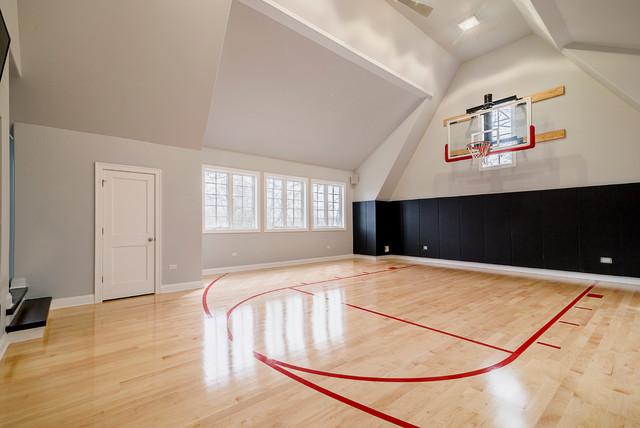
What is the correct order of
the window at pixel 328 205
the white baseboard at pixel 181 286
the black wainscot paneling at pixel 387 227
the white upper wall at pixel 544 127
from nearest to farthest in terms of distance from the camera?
the white baseboard at pixel 181 286 → the white upper wall at pixel 544 127 → the window at pixel 328 205 → the black wainscot paneling at pixel 387 227

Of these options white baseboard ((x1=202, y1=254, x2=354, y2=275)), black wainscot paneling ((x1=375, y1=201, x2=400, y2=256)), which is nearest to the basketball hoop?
black wainscot paneling ((x1=375, y1=201, x2=400, y2=256))

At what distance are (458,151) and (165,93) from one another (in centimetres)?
661

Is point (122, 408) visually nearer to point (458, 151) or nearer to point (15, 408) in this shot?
point (15, 408)

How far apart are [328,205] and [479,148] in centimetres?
433

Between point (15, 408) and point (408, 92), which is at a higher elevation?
point (408, 92)

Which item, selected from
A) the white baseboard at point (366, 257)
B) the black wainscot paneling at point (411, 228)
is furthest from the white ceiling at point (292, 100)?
the white baseboard at point (366, 257)

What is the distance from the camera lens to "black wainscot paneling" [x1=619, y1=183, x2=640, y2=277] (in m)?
5.06

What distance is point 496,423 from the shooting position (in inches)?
64.8

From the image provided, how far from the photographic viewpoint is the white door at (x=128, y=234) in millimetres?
4367

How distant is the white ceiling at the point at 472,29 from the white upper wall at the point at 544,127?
1.32 feet

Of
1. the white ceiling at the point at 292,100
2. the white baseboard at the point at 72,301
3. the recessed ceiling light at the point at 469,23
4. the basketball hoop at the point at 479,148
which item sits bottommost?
the white baseboard at the point at 72,301

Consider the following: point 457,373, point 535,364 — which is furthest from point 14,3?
point 535,364

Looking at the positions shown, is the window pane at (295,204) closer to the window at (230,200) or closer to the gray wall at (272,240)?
the gray wall at (272,240)

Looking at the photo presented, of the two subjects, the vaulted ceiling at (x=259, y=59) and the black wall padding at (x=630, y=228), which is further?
the black wall padding at (x=630, y=228)
